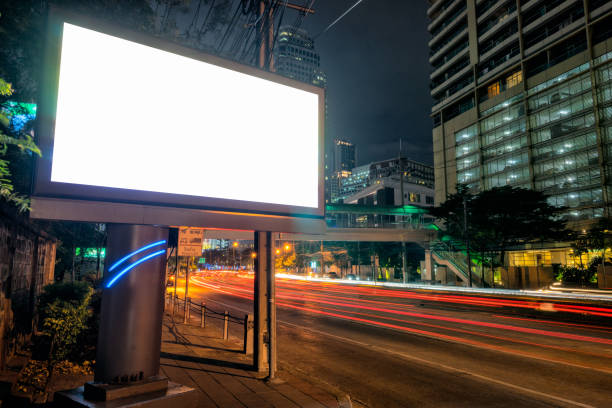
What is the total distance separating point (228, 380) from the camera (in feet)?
25.1

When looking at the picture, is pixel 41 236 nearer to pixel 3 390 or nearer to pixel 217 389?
pixel 3 390

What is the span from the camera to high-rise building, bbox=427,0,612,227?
50647 millimetres

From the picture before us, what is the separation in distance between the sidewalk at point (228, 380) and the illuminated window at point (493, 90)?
70.6m

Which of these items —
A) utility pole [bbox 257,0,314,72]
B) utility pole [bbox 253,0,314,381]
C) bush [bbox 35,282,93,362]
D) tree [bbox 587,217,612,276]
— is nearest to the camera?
bush [bbox 35,282,93,362]

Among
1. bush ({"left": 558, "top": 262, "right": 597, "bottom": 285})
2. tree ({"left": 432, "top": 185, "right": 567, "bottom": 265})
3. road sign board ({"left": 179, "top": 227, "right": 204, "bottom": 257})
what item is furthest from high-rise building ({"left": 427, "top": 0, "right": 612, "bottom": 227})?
road sign board ({"left": 179, "top": 227, "right": 204, "bottom": 257})

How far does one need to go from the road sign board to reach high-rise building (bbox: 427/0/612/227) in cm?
5245

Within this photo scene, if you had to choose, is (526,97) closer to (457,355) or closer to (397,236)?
(397,236)

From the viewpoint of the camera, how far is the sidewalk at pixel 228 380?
6.39 m

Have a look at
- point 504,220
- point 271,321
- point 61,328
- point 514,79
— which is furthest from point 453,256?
point 61,328

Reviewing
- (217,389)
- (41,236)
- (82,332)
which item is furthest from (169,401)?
(41,236)

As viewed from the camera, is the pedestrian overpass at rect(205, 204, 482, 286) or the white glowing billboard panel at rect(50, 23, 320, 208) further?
the pedestrian overpass at rect(205, 204, 482, 286)

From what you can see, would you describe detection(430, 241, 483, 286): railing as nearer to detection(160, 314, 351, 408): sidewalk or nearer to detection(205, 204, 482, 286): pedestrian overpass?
detection(205, 204, 482, 286): pedestrian overpass

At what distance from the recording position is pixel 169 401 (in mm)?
4598

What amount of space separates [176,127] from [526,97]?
6870 centimetres
